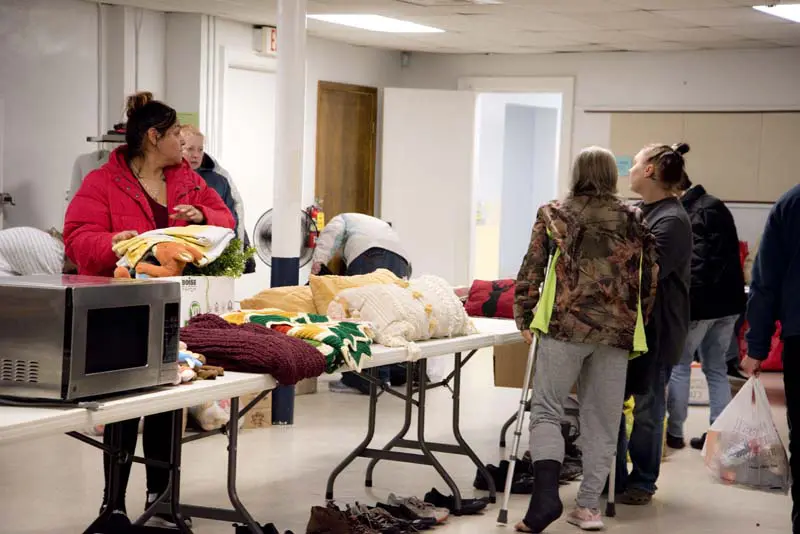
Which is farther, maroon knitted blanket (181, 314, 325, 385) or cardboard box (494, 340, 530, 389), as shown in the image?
cardboard box (494, 340, 530, 389)

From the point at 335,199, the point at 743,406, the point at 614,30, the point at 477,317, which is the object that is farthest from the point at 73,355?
the point at 335,199

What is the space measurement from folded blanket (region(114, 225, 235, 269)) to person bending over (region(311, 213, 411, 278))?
2.80m

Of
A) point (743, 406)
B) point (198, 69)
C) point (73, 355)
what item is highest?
point (198, 69)

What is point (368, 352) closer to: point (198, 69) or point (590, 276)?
point (590, 276)

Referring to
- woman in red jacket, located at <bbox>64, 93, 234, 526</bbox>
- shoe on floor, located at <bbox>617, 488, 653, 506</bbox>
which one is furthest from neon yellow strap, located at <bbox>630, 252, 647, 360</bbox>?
woman in red jacket, located at <bbox>64, 93, 234, 526</bbox>

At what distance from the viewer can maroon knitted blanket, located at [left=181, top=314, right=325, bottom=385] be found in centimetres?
Result: 370

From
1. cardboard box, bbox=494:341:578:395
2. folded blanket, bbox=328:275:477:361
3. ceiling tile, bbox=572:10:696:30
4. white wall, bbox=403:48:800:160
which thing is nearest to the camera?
folded blanket, bbox=328:275:477:361

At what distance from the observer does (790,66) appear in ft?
32.8

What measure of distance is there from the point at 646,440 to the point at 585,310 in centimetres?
94

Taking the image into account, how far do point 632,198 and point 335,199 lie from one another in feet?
8.58

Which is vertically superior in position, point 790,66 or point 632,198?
point 790,66

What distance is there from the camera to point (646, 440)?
5.14m

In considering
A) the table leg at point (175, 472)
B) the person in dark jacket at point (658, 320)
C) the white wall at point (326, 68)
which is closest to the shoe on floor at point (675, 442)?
the person in dark jacket at point (658, 320)

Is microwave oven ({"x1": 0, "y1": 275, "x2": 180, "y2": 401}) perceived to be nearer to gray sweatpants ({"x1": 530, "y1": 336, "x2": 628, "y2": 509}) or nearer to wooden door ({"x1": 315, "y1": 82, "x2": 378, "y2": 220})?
gray sweatpants ({"x1": 530, "y1": 336, "x2": 628, "y2": 509})
